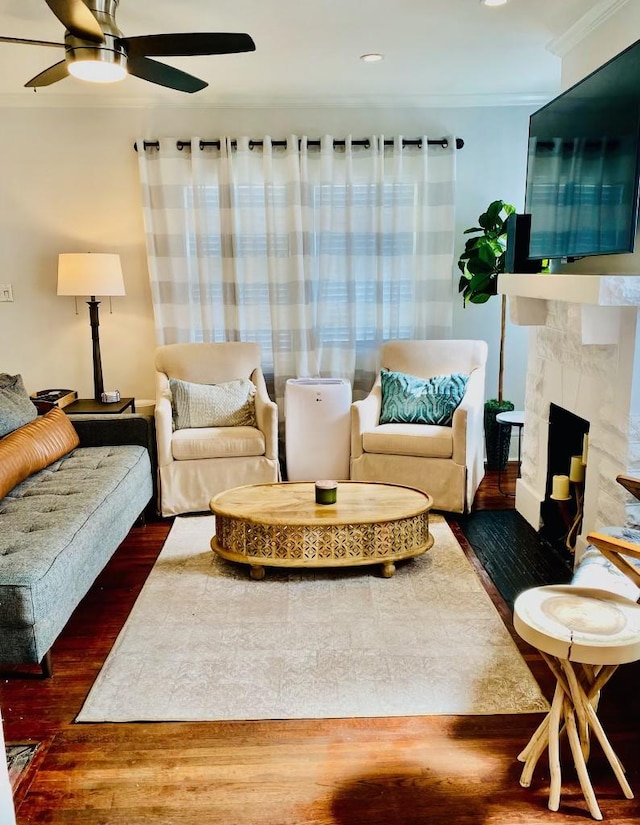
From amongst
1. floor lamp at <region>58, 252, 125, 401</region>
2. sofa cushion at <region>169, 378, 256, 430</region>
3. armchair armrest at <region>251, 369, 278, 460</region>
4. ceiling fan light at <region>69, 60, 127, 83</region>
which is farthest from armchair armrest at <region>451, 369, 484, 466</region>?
ceiling fan light at <region>69, 60, 127, 83</region>

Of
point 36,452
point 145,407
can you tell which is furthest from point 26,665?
point 145,407

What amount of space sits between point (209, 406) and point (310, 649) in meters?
1.90

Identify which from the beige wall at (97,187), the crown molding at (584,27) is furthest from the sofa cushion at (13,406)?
the crown molding at (584,27)

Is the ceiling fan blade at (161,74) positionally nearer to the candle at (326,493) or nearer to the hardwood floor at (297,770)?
the candle at (326,493)

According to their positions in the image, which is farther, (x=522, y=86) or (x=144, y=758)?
(x=522, y=86)

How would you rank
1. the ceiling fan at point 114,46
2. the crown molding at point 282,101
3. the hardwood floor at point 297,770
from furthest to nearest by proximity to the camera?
the crown molding at point 282,101 → the ceiling fan at point 114,46 → the hardwood floor at point 297,770

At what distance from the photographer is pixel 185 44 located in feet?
8.11

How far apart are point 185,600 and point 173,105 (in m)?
3.18

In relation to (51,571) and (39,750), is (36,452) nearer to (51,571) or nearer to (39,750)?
(51,571)

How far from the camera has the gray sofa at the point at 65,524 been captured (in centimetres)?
226

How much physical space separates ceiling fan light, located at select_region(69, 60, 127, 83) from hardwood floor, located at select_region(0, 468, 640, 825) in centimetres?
217

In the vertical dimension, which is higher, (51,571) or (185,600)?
(51,571)

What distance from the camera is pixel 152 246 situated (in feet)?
14.9

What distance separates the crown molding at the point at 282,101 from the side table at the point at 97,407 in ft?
6.20
